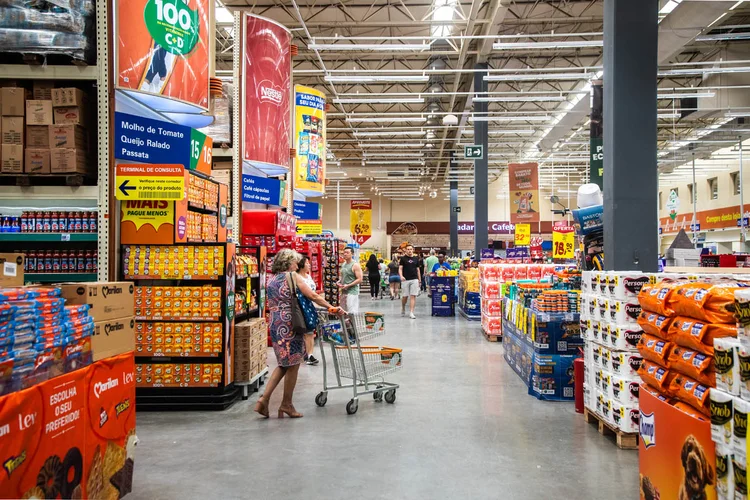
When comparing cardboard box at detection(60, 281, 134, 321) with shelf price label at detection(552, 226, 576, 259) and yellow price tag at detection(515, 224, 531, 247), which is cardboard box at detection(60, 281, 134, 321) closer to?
shelf price label at detection(552, 226, 576, 259)

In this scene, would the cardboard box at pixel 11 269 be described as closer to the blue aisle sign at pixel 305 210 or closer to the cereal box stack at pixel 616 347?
the cereal box stack at pixel 616 347

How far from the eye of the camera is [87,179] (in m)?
4.93

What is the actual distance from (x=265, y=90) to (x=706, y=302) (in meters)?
7.23

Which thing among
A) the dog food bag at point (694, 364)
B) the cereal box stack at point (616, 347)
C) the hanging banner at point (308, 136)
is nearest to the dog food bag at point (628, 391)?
the cereal box stack at point (616, 347)

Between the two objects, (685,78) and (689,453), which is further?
(685,78)

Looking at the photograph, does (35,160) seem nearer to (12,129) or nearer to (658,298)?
(12,129)

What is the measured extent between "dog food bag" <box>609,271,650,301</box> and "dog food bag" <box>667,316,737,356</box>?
1.47 meters

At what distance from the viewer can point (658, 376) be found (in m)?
3.19

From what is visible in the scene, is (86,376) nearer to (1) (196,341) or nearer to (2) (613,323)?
(1) (196,341)

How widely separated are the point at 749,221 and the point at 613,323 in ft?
64.8

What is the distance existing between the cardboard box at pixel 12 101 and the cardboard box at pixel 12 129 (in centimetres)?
4

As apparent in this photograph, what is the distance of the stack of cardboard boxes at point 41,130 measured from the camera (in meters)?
4.63

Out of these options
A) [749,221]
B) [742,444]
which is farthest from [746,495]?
[749,221]

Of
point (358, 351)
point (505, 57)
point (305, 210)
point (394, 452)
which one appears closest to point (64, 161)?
point (358, 351)
